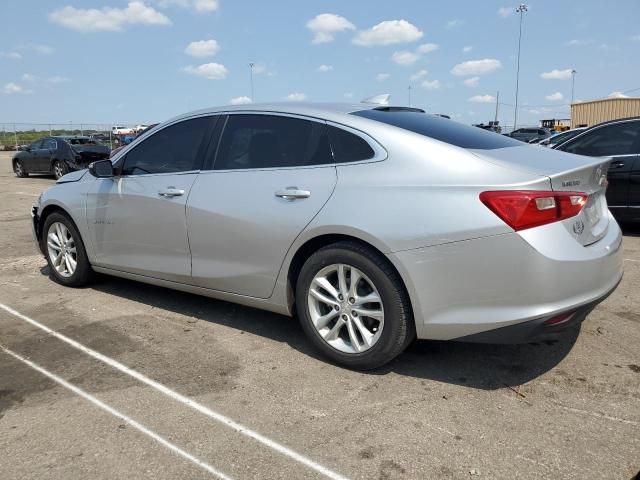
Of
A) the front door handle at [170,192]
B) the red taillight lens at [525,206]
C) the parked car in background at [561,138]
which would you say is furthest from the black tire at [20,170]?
the red taillight lens at [525,206]

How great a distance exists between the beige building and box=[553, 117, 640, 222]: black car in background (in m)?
31.7

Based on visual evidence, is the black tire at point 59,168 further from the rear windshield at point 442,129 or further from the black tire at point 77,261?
the rear windshield at point 442,129

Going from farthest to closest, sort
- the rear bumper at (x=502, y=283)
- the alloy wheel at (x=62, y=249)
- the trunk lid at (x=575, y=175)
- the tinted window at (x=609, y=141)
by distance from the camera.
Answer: the tinted window at (x=609, y=141) < the alloy wheel at (x=62, y=249) < the trunk lid at (x=575, y=175) < the rear bumper at (x=502, y=283)

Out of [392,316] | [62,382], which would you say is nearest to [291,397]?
[392,316]

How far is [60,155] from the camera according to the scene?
17344mm

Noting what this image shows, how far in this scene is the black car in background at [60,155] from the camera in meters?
17.1

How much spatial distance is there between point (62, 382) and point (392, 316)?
1988 millimetres

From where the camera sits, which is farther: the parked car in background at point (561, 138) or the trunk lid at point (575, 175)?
the parked car in background at point (561, 138)

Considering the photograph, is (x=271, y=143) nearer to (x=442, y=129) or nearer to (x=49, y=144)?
(x=442, y=129)

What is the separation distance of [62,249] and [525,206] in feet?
13.8

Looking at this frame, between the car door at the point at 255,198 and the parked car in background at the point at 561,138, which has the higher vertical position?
the parked car in background at the point at 561,138

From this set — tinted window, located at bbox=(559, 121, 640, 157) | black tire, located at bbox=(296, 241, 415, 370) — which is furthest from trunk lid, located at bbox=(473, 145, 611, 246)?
tinted window, located at bbox=(559, 121, 640, 157)

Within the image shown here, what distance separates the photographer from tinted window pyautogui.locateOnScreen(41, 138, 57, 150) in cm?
1766

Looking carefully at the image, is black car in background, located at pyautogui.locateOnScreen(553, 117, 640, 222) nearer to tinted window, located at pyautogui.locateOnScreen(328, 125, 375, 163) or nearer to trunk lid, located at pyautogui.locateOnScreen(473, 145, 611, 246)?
trunk lid, located at pyautogui.locateOnScreen(473, 145, 611, 246)
